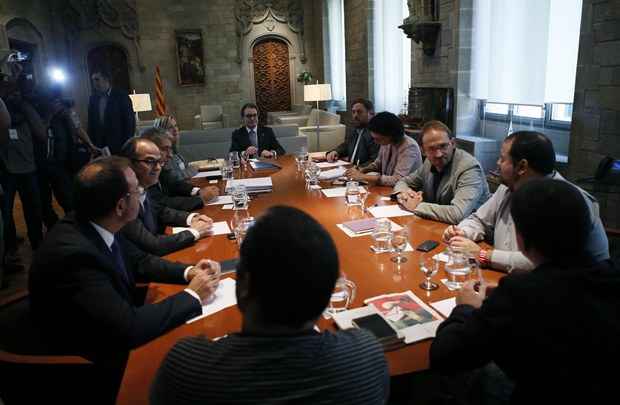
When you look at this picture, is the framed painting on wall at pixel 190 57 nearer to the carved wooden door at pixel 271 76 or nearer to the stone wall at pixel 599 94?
the carved wooden door at pixel 271 76

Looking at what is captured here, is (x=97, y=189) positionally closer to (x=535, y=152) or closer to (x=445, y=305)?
(x=445, y=305)

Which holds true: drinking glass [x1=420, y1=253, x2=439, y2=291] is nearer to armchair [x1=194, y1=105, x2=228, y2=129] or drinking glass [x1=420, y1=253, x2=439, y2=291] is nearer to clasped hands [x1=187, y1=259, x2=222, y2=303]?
clasped hands [x1=187, y1=259, x2=222, y2=303]

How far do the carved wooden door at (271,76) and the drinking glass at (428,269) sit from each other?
11.4 meters

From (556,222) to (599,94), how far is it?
2669 mm

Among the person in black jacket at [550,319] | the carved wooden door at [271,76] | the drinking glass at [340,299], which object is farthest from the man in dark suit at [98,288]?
the carved wooden door at [271,76]

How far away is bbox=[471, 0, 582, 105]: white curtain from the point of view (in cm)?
392

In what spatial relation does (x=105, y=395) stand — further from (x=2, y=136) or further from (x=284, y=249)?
(x=2, y=136)

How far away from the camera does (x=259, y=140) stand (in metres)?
5.49

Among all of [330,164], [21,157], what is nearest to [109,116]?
[21,157]

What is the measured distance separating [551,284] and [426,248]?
38.7 inches

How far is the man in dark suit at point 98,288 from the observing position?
1446 mm

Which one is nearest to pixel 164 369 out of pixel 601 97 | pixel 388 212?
pixel 388 212

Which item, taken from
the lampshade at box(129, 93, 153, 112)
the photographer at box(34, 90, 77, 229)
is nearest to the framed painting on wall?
the lampshade at box(129, 93, 153, 112)

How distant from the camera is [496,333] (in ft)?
3.87
